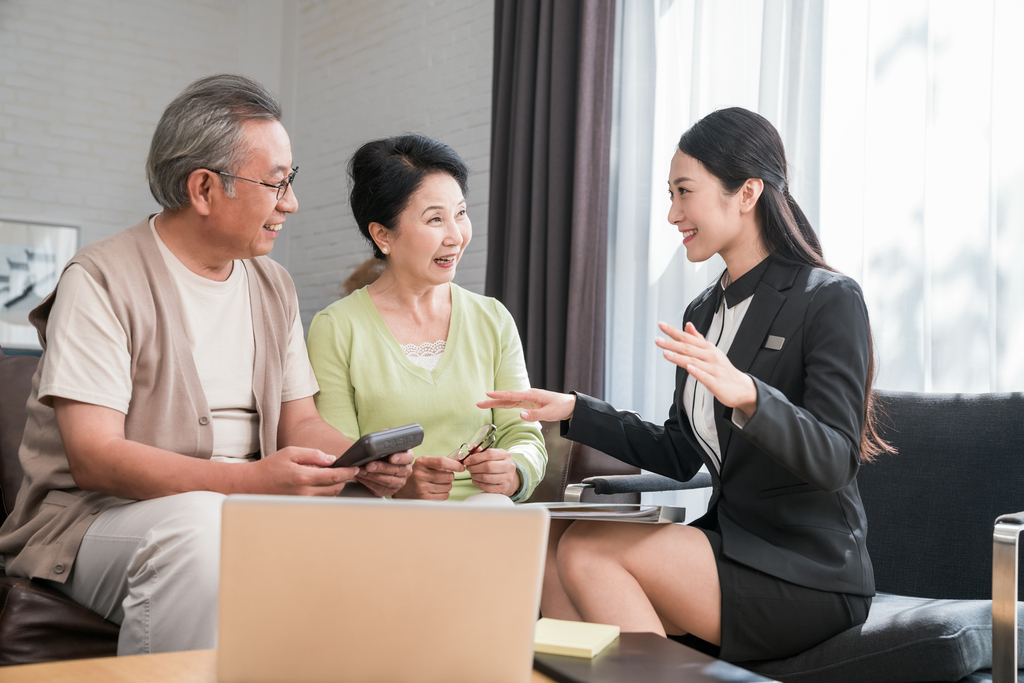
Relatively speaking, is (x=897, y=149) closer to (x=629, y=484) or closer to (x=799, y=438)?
(x=629, y=484)

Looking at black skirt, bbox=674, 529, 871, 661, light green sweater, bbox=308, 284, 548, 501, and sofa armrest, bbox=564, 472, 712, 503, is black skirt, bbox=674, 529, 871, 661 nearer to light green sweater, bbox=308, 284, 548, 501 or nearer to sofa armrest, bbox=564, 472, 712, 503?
sofa armrest, bbox=564, 472, 712, 503

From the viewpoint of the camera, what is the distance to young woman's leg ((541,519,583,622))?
1.70 metres

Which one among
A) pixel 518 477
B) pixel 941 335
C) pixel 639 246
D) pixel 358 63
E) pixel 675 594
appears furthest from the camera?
pixel 358 63

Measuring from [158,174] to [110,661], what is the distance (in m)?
1.03

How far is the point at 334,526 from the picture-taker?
2.54 ft

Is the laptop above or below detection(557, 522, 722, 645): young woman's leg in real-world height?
above

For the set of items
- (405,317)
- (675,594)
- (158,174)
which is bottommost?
(675,594)

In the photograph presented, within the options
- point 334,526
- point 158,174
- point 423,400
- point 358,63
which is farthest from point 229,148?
point 358,63

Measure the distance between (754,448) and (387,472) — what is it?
67cm

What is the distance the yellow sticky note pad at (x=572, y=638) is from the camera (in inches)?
40.8

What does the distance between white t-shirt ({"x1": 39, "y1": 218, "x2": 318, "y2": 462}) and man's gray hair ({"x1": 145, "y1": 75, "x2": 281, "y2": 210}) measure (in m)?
0.11

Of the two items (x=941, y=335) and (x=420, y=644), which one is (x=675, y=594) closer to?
(x=420, y=644)

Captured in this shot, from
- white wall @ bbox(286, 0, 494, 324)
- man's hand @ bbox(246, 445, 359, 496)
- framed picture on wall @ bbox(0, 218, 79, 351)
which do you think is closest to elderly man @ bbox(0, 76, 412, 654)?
man's hand @ bbox(246, 445, 359, 496)

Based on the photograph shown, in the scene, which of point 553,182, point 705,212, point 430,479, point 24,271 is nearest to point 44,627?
point 430,479
